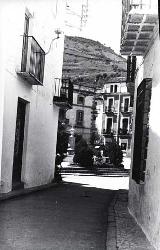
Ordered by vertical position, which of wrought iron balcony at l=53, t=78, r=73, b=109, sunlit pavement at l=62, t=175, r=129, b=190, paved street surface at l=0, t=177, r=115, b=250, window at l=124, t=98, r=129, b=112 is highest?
window at l=124, t=98, r=129, b=112

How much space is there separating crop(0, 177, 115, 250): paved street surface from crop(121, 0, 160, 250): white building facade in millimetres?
848

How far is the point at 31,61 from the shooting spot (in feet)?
38.5

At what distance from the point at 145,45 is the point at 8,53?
358cm

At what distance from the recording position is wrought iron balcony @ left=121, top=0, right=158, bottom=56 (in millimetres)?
6832

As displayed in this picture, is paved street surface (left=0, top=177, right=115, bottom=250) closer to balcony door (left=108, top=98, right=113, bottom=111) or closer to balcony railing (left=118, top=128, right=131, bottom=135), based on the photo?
balcony railing (left=118, top=128, right=131, bottom=135)

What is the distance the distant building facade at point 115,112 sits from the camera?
60.3 meters

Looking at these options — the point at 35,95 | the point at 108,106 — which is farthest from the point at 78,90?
the point at 35,95

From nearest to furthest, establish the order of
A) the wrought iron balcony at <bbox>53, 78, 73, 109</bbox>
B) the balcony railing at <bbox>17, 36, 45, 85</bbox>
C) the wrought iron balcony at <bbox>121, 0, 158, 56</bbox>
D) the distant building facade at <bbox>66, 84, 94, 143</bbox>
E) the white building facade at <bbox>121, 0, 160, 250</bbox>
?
1. the white building facade at <bbox>121, 0, 160, 250</bbox>
2. the wrought iron balcony at <bbox>121, 0, 158, 56</bbox>
3. the balcony railing at <bbox>17, 36, 45, 85</bbox>
4. the wrought iron balcony at <bbox>53, 78, 73, 109</bbox>
5. the distant building facade at <bbox>66, 84, 94, 143</bbox>

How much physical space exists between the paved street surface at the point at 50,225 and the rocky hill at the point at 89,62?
5763 centimetres

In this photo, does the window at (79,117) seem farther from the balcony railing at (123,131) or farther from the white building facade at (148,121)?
the white building facade at (148,121)

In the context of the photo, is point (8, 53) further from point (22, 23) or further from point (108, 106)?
point (108, 106)

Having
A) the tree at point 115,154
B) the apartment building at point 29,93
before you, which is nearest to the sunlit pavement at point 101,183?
the apartment building at point 29,93

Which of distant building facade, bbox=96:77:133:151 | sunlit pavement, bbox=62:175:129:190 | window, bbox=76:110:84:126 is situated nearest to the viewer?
sunlit pavement, bbox=62:175:129:190

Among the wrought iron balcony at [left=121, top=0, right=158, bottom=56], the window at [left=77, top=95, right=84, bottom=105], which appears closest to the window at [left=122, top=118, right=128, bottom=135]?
the window at [left=77, top=95, right=84, bottom=105]
